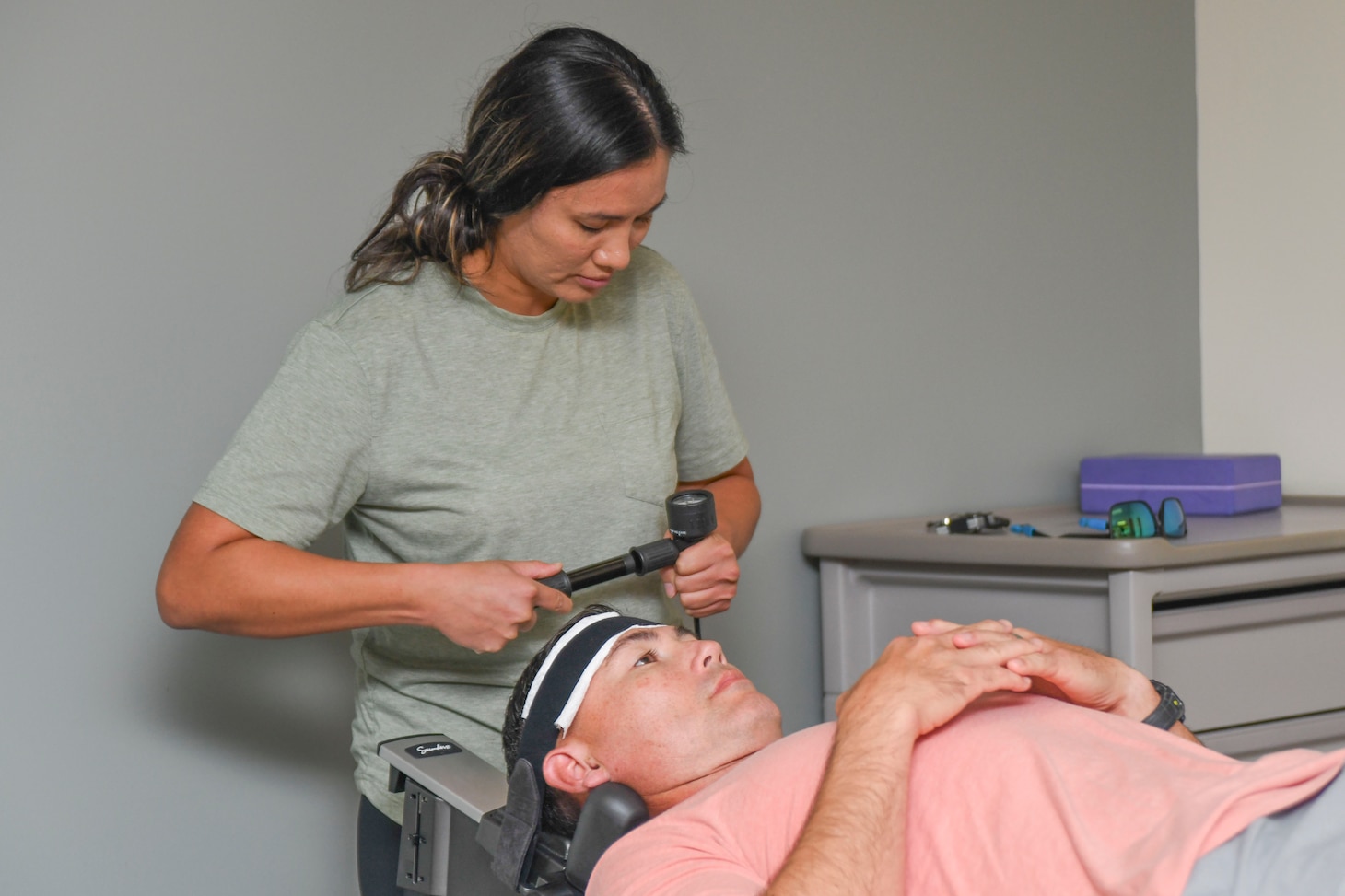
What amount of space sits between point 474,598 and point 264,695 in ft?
1.88

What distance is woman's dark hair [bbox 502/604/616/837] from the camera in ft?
3.76

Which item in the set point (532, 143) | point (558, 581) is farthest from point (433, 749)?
point (532, 143)

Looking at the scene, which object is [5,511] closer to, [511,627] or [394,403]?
[394,403]

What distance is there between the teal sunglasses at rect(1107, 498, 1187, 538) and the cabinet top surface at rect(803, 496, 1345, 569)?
1.4 inches

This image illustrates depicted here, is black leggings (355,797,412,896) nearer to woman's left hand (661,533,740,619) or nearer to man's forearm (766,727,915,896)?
woman's left hand (661,533,740,619)

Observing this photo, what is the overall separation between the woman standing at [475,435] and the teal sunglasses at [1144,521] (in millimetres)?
685

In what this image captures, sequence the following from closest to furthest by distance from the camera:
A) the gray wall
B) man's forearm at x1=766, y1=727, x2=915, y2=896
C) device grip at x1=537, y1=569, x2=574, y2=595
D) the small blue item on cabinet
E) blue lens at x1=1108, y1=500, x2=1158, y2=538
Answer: man's forearm at x1=766, y1=727, x2=915, y2=896 < device grip at x1=537, y1=569, x2=574, y2=595 < the gray wall < blue lens at x1=1108, y1=500, x2=1158, y2=538 < the small blue item on cabinet

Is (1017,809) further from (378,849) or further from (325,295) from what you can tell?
(325,295)

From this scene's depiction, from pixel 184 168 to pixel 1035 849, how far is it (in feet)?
4.23

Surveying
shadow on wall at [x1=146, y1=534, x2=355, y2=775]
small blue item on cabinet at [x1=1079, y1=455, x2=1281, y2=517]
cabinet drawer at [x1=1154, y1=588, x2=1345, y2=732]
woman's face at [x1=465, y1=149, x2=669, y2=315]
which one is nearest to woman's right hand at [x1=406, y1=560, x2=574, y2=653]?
woman's face at [x1=465, y1=149, x2=669, y2=315]

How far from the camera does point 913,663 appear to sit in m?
1.01

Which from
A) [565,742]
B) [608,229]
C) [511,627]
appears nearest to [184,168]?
[608,229]

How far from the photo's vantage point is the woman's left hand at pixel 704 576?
1.35 meters

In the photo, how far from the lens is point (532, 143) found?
3.98 ft
